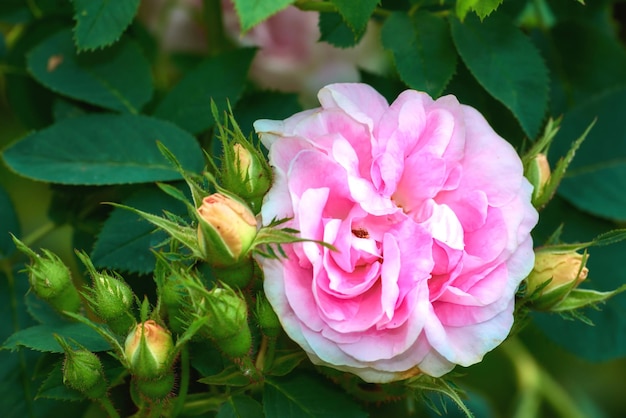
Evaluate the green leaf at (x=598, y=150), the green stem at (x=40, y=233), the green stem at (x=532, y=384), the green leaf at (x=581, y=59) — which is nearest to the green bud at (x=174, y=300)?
the green stem at (x=40, y=233)

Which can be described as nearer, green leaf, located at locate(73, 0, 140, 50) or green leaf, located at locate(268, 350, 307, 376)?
green leaf, located at locate(268, 350, 307, 376)

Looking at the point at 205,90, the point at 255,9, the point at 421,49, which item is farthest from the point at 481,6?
the point at 205,90

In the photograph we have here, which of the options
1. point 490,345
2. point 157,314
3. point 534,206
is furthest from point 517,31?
point 157,314

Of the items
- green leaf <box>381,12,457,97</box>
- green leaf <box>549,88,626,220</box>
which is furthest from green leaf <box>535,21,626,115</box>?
green leaf <box>381,12,457,97</box>

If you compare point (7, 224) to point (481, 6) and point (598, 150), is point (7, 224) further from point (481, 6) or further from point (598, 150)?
point (598, 150)

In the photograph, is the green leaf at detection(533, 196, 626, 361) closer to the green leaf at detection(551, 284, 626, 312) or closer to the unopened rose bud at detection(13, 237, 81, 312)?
the green leaf at detection(551, 284, 626, 312)

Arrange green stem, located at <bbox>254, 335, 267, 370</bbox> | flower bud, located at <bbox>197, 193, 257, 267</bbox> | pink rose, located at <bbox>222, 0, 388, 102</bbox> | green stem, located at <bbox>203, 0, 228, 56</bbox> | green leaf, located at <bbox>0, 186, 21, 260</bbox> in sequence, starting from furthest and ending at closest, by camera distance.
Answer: pink rose, located at <bbox>222, 0, 388, 102</bbox> → green stem, located at <bbox>203, 0, 228, 56</bbox> → green leaf, located at <bbox>0, 186, 21, 260</bbox> → green stem, located at <bbox>254, 335, 267, 370</bbox> → flower bud, located at <bbox>197, 193, 257, 267</bbox>
